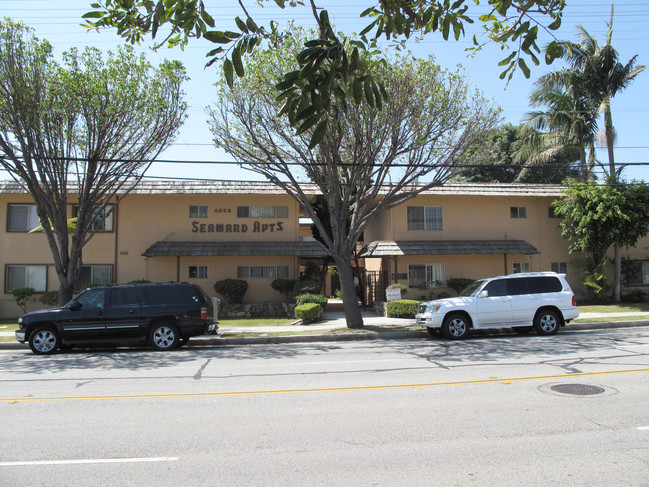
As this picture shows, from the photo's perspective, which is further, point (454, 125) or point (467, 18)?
point (454, 125)

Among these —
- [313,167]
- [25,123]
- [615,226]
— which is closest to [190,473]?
[313,167]

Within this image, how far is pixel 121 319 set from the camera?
13055mm

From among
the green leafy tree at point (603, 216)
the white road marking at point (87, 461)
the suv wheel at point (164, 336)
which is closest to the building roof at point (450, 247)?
the green leafy tree at point (603, 216)

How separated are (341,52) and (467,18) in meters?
1.41

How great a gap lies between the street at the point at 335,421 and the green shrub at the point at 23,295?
12.6m

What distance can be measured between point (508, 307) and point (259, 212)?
525 inches

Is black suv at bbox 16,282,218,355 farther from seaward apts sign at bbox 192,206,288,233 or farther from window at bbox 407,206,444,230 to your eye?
window at bbox 407,206,444,230

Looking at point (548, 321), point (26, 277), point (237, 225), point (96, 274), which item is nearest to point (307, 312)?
point (237, 225)

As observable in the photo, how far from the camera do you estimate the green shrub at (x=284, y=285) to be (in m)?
22.4

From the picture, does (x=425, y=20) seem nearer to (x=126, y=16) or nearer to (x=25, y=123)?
(x=126, y=16)

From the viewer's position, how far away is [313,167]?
16.9 metres

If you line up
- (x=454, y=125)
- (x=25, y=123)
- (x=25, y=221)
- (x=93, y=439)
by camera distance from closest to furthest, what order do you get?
(x=93, y=439), (x=25, y=123), (x=454, y=125), (x=25, y=221)

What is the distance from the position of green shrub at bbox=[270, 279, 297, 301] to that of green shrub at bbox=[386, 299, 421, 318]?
496cm

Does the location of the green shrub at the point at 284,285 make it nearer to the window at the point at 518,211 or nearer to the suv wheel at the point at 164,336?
the suv wheel at the point at 164,336
